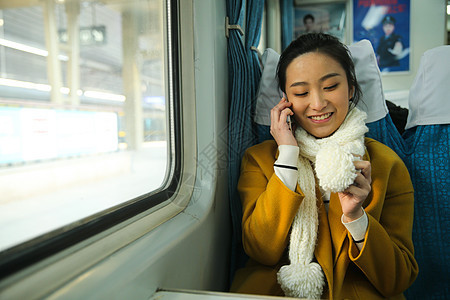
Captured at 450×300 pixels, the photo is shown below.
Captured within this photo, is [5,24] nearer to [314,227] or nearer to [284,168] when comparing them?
[284,168]

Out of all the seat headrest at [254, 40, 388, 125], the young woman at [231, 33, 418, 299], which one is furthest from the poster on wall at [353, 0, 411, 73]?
the young woman at [231, 33, 418, 299]

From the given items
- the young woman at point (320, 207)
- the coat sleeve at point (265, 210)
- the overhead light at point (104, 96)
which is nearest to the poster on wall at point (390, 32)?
the young woman at point (320, 207)

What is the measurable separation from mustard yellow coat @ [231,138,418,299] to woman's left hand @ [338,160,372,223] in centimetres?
9

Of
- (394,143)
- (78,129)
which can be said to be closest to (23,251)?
(78,129)

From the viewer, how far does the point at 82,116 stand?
2.79ft

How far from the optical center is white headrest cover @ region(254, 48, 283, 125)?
4.85 feet

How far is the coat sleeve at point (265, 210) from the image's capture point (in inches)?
40.6

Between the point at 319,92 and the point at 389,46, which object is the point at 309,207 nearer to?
the point at 319,92

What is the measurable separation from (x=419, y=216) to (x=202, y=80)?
1111mm

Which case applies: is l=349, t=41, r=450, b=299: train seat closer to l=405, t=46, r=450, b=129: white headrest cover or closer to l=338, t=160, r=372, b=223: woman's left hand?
l=405, t=46, r=450, b=129: white headrest cover

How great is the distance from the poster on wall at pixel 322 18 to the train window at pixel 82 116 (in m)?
3.07

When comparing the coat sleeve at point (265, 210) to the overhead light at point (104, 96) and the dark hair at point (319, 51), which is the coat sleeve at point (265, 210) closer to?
the dark hair at point (319, 51)

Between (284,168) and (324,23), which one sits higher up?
(324,23)

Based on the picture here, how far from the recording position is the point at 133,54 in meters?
1.11
